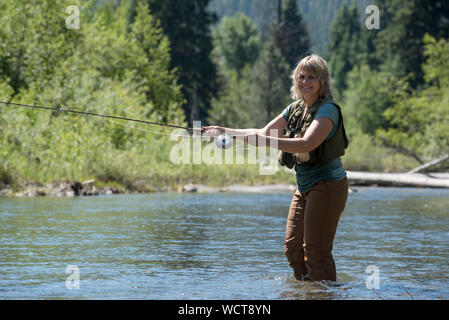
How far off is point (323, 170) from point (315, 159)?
117 millimetres

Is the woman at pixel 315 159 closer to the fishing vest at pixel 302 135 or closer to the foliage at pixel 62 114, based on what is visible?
the fishing vest at pixel 302 135

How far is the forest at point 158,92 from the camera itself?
2036 centimetres

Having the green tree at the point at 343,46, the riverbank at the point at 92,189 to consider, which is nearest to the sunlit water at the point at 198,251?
the riverbank at the point at 92,189

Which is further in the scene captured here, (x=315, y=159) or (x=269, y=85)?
(x=269, y=85)

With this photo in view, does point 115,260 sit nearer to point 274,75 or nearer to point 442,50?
point 442,50

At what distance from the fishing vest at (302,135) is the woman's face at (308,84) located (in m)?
0.09

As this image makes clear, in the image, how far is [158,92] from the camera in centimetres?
4203

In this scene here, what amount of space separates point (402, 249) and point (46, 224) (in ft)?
17.2

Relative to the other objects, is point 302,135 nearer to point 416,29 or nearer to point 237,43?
point 416,29

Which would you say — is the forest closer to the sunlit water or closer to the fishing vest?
the sunlit water

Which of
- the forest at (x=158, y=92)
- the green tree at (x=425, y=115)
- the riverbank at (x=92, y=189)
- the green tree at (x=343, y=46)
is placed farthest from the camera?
the green tree at (x=343, y=46)

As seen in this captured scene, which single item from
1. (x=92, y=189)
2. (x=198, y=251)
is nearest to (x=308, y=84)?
(x=198, y=251)

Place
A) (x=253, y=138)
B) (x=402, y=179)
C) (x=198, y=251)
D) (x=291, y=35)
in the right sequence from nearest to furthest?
1. (x=253, y=138)
2. (x=198, y=251)
3. (x=402, y=179)
4. (x=291, y=35)
